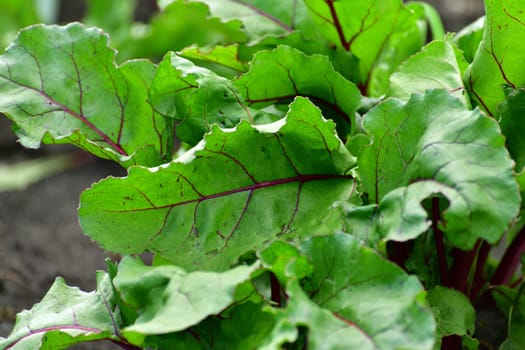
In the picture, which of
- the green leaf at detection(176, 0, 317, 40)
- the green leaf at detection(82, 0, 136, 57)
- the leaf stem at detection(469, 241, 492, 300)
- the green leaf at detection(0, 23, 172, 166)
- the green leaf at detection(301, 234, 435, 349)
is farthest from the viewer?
the green leaf at detection(82, 0, 136, 57)

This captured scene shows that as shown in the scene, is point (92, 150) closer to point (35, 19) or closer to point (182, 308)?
point (182, 308)

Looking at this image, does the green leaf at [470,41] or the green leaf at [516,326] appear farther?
the green leaf at [470,41]

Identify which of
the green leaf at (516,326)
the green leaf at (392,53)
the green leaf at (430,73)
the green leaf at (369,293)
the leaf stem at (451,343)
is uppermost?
the green leaf at (430,73)

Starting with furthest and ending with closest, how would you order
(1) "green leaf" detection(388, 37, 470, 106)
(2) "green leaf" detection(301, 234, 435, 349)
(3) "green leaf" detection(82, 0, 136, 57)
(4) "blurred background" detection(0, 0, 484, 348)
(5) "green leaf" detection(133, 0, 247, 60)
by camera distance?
(3) "green leaf" detection(82, 0, 136, 57) → (5) "green leaf" detection(133, 0, 247, 60) → (4) "blurred background" detection(0, 0, 484, 348) → (1) "green leaf" detection(388, 37, 470, 106) → (2) "green leaf" detection(301, 234, 435, 349)

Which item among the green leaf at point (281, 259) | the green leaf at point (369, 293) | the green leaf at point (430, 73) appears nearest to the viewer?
the green leaf at point (369, 293)

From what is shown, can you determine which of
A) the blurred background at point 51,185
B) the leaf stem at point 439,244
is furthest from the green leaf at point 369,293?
the blurred background at point 51,185

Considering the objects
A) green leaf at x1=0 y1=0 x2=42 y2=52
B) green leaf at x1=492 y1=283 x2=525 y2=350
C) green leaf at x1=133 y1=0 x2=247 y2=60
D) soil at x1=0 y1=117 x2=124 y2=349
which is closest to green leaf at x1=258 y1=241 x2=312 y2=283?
green leaf at x1=492 y1=283 x2=525 y2=350

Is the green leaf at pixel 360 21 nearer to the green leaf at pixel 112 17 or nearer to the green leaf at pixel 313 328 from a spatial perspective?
the green leaf at pixel 313 328

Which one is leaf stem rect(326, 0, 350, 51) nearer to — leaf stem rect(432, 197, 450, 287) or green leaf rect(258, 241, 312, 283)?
leaf stem rect(432, 197, 450, 287)
